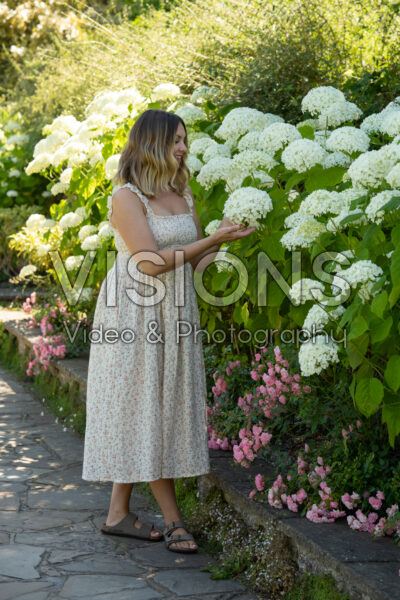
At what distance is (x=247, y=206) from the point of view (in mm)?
3180

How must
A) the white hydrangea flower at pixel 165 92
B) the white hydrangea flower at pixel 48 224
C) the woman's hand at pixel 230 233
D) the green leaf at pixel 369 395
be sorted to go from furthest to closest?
the white hydrangea flower at pixel 48 224, the white hydrangea flower at pixel 165 92, the woman's hand at pixel 230 233, the green leaf at pixel 369 395

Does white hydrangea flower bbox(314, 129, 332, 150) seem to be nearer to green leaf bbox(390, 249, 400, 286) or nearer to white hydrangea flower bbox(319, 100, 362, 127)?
white hydrangea flower bbox(319, 100, 362, 127)

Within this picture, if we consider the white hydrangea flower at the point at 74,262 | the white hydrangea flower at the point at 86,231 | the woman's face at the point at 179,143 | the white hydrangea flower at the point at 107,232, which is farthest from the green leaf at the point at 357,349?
the white hydrangea flower at the point at 74,262

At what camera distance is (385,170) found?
290 cm

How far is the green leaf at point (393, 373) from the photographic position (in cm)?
264

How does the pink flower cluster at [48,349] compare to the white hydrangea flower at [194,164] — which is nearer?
the white hydrangea flower at [194,164]

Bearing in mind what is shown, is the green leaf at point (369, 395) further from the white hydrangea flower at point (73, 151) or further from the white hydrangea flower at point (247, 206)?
the white hydrangea flower at point (73, 151)

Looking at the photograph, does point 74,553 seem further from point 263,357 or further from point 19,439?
point 19,439

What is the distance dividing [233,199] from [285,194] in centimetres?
43

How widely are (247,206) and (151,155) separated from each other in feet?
1.81

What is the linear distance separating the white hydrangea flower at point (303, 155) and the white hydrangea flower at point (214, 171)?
0.61m

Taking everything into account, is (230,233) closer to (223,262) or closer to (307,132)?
(223,262)

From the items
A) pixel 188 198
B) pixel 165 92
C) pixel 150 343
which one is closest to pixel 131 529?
pixel 150 343

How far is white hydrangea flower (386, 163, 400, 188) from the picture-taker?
2.69 meters
